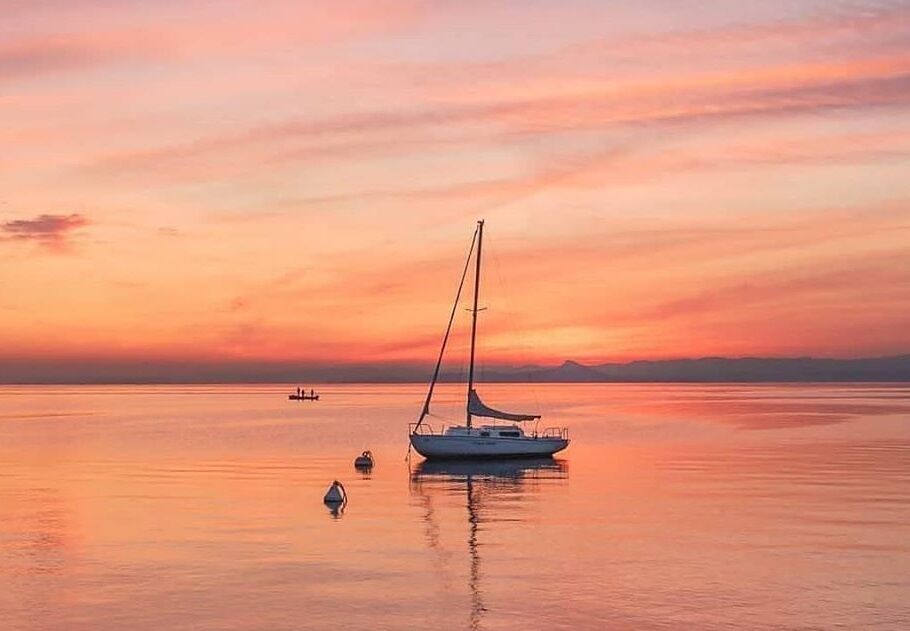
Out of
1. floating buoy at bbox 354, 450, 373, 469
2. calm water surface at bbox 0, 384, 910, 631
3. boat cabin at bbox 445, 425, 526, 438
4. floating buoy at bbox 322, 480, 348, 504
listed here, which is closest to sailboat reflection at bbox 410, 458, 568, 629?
calm water surface at bbox 0, 384, 910, 631

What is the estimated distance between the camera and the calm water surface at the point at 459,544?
3316 centimetres

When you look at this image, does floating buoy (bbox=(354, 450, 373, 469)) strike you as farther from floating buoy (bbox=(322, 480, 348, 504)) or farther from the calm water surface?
floating buoy (bbox=(322, 480, 348, 504))

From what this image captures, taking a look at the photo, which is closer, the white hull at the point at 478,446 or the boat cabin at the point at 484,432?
the white hull at the point at 478,446

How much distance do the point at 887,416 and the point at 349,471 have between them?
11566cm

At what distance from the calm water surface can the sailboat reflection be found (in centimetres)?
25

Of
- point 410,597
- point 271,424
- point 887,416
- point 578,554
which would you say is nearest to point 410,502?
point 578,554

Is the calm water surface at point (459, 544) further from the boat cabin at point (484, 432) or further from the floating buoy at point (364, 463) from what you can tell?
the boat cabin at point (484, 432)

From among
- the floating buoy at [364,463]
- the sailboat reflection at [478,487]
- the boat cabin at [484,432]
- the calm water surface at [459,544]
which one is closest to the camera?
the calm water surface at [459,544]

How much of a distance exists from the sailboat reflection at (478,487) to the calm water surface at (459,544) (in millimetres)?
247

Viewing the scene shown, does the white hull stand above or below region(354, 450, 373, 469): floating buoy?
above

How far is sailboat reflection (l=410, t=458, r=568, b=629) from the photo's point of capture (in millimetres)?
43844

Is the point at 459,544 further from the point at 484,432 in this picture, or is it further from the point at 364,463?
the point at 484,432

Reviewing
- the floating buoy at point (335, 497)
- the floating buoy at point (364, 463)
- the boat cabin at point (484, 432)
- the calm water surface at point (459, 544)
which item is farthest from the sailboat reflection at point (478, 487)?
the floating buoy at point (335, 497)

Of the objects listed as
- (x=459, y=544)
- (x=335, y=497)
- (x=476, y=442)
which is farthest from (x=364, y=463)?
(x=459, y=544)
